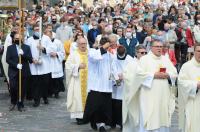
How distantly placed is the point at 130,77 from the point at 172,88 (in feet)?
2.84

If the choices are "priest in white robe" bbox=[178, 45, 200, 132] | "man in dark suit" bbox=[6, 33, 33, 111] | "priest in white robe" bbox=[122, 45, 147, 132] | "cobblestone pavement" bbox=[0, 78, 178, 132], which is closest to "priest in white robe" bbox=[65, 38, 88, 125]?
"cobblestone pavement" bbox=[0, 78, 178, 132]

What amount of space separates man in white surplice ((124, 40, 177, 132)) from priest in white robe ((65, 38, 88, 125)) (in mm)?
2909

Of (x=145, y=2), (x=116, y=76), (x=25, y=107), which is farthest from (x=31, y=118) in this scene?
(x=145, y=2)

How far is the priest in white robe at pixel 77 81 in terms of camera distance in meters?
13.9

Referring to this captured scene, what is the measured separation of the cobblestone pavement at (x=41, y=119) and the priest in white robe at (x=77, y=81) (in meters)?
0.32

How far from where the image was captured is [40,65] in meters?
16.3

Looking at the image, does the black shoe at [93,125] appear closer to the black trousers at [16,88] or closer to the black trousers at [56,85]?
the black trousers at [16,88]

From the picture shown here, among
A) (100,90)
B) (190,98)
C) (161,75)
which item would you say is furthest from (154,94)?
(100,90)

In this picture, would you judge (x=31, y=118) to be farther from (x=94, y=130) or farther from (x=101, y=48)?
(x=101, y=48)

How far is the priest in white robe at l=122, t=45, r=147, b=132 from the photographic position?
11.4 metres

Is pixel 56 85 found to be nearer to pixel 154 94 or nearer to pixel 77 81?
pixel 77 81

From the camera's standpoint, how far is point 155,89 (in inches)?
431

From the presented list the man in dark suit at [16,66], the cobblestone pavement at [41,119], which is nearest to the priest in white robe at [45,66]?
the cobblestone pavement at [41,119]

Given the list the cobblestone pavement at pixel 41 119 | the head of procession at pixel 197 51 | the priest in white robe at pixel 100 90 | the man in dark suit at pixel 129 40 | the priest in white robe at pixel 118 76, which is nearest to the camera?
the head of procession at pixel 197 51
